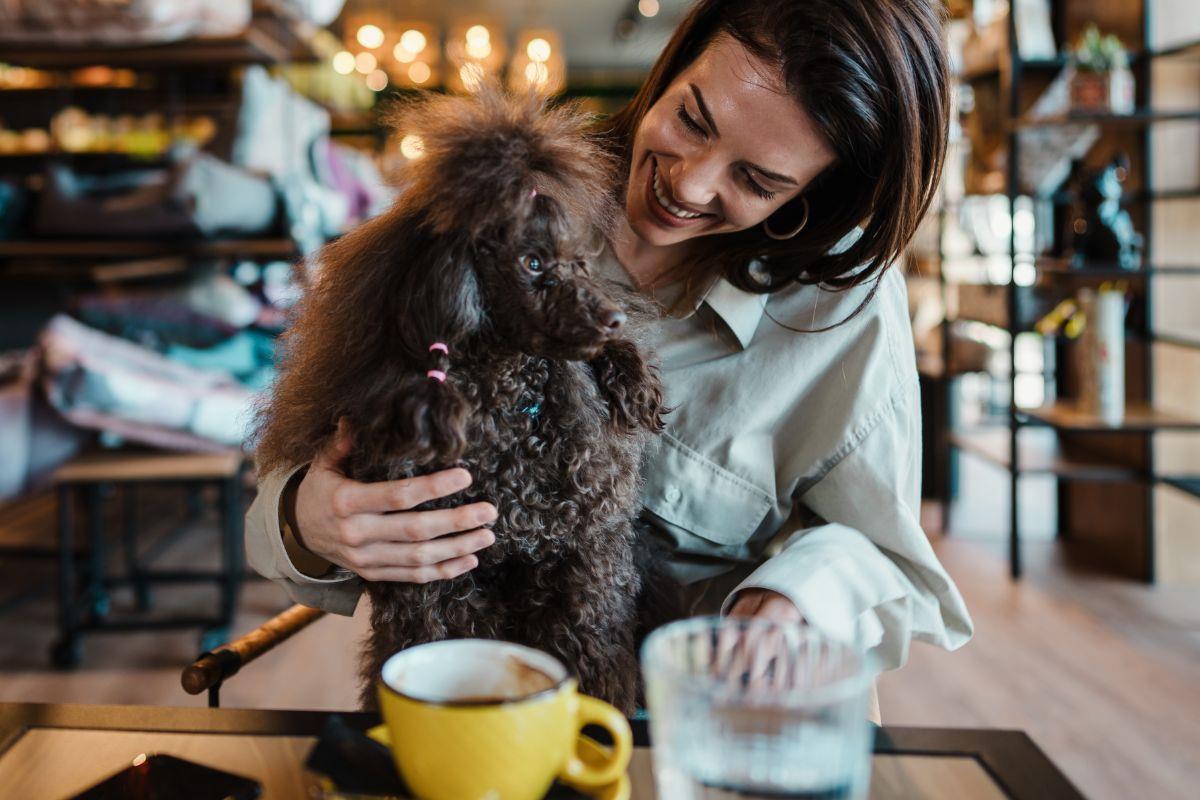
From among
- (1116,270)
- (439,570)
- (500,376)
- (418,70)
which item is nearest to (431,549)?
(439,570)

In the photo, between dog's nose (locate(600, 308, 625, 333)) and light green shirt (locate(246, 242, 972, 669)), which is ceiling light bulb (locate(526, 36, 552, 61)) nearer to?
light green shirt (locate(246, 242, 972, 669))

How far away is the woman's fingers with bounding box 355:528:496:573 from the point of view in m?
0.89

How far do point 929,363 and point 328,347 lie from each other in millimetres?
4133

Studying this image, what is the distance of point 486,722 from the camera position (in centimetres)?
54

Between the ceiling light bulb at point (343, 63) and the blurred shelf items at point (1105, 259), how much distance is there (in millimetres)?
4204

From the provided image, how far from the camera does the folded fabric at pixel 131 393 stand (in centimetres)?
272

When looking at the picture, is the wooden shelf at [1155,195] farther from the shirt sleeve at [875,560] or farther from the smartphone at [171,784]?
the smartphone at [171,784]

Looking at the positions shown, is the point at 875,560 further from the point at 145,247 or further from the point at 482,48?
the point at 482,48

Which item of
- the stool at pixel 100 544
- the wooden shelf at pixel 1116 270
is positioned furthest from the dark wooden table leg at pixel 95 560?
the wooden shelf at pixel 1116 270

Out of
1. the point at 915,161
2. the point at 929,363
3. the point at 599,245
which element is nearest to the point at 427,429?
the point at 599,245

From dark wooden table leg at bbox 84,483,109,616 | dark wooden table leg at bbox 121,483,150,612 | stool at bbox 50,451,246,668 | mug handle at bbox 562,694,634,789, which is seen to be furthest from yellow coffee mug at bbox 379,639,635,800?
dark wooden table leg at bbox 121,483,150,612

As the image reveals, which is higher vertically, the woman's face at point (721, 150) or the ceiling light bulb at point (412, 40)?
the ceiling light bulb at point (412, 40)

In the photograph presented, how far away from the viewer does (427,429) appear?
80 cm

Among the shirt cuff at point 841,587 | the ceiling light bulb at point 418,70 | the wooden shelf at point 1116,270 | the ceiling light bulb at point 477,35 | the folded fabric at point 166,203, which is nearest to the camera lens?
the shirt cuff at point 841,587
